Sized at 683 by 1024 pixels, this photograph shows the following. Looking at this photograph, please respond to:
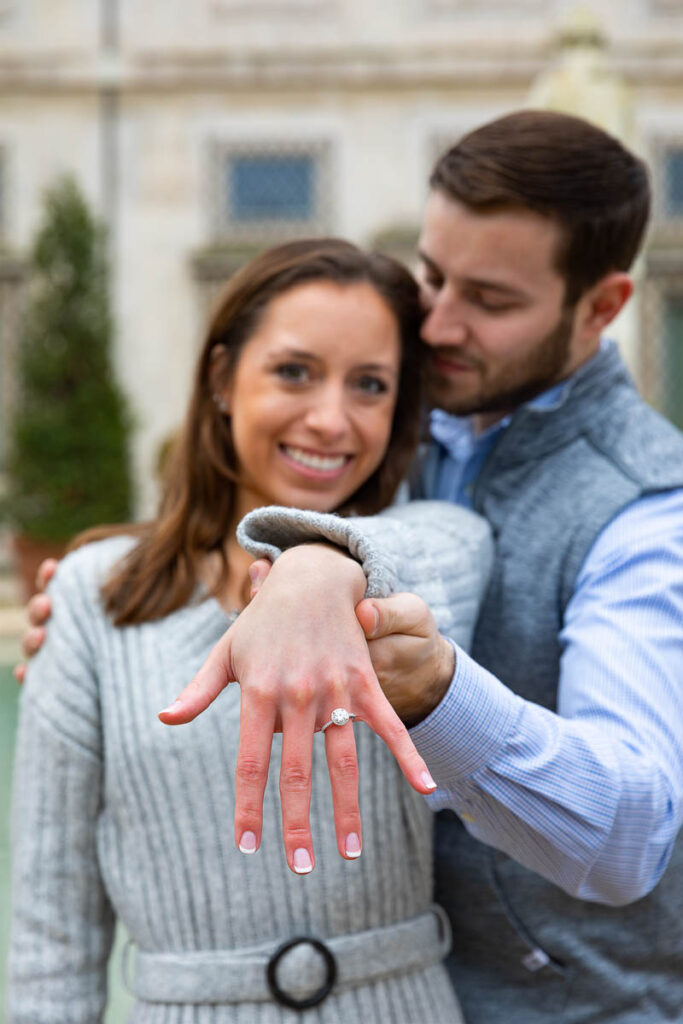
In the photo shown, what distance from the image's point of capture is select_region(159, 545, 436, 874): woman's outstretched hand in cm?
96

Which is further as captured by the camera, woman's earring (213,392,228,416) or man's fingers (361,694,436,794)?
woman's earring (213,392,228,416)

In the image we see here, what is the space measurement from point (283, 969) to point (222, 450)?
0.76 meters

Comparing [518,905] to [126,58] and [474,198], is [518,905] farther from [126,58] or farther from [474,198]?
[126,58]

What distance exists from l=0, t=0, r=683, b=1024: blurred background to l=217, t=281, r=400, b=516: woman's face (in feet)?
30.0

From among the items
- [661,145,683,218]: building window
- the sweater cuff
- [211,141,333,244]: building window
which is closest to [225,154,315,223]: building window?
[211,141,333,244]: building window

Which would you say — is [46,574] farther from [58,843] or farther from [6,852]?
[6,852]

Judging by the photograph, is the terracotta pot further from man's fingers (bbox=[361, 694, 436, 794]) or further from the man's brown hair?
man's fingers (bbox=[361, 694, 436, 794])

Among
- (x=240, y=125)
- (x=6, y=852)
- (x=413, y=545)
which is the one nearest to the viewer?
(x=413, y=545)

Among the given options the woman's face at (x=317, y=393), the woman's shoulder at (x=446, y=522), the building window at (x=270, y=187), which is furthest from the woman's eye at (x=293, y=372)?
the building window at (x=270, y=187)

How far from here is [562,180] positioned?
6.07 feet

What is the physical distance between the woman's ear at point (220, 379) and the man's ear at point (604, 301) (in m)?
0.57

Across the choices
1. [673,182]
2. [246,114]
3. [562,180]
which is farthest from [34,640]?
[673,182]

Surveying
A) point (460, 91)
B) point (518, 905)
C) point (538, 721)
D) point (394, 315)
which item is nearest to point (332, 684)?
point (538, 721)

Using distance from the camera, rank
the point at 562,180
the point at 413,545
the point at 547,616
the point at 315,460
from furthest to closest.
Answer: the point at 562,180 < the point at 315,460 < the point at 547,616 < the point at 413,545
